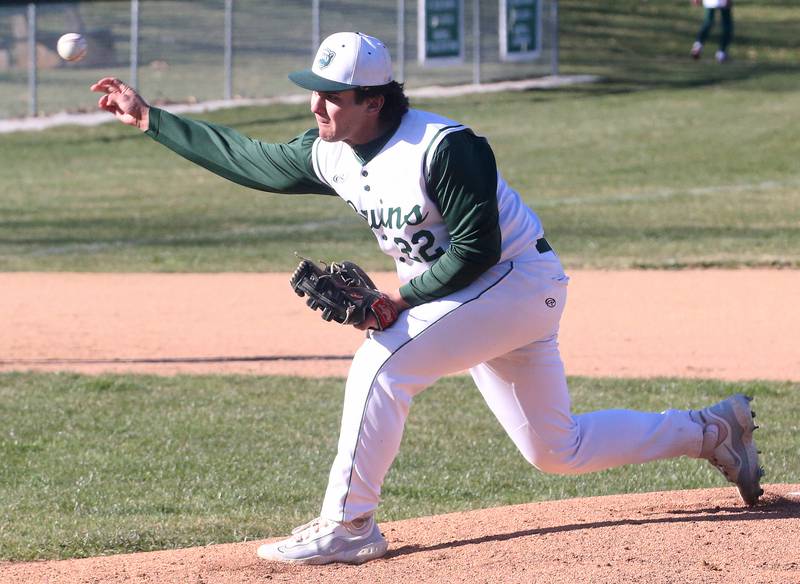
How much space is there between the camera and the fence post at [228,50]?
70.5ft

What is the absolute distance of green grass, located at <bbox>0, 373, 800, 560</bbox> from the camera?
18.0 feet

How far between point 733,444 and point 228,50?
707 inches

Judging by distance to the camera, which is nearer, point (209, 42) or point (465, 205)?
point (465, 205)

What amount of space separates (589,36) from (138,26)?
11630 mm

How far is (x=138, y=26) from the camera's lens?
69.4 feet

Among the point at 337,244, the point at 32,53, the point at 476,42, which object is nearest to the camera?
the point at 337,244

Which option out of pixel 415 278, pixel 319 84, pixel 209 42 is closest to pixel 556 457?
pixel 415 278

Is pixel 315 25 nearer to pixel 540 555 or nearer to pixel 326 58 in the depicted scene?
pixel 326 58

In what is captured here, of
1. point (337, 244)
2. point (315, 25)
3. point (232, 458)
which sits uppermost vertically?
point (315, 25)

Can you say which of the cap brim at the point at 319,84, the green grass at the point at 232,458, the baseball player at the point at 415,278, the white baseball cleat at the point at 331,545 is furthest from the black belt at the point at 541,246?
the green grass at the point at 232,458

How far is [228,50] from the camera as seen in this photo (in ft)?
71.6

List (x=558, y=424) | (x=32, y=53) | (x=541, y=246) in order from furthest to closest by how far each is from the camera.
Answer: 1. (x=32, y=53)
2. (x=558, y=424)
3. (x=541, y=246)

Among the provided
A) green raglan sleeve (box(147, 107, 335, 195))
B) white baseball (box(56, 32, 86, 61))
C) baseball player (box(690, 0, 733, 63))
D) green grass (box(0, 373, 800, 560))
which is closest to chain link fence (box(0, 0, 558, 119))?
baseball player (box(690, 0, 733, 63))

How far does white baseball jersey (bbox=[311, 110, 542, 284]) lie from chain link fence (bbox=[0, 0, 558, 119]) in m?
16.2
